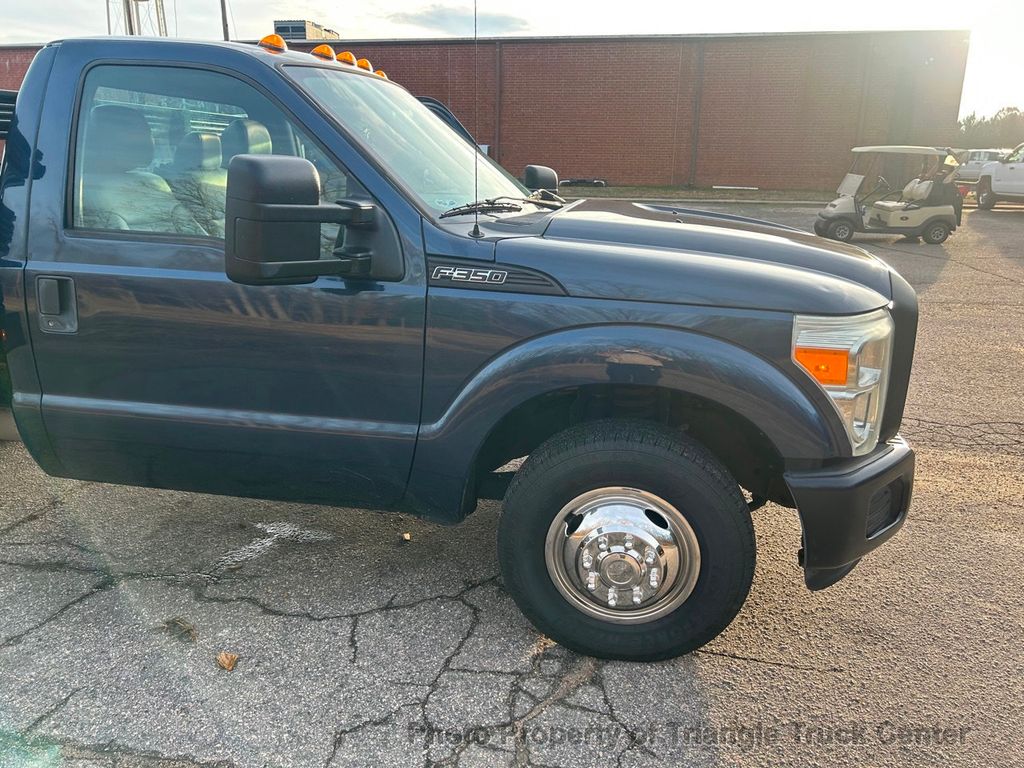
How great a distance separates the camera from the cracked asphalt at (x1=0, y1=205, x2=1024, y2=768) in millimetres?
2281

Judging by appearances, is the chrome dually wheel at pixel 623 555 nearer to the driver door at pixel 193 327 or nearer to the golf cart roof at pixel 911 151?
the driver door at pixel 193 327

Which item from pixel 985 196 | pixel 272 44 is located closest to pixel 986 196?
pixel 985 196

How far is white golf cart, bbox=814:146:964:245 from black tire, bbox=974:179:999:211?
317 inches

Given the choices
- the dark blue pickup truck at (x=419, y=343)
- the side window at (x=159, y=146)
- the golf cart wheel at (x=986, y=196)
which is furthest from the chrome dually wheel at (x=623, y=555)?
the golf cart wheel at (x=986, y=196)

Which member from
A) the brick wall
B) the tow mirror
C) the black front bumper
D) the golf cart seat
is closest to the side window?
the tow mirror

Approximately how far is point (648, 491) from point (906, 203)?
13.7 m

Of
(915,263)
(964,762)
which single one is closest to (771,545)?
(964,762)

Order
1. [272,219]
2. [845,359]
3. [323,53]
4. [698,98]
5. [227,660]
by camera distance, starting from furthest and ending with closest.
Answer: [698,98]
[323,53]
[227,660]
[845,359]
[272,219]

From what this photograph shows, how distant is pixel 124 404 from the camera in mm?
2770

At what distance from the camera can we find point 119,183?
2760 millimetres

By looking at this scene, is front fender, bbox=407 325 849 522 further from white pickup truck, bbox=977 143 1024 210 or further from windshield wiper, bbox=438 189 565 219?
white pickup truck, bbox=977 143 1024 210

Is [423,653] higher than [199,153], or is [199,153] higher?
[199,153]

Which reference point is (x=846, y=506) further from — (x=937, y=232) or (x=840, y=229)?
(x=937, y=232)

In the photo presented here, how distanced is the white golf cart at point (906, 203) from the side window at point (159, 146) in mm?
13109
